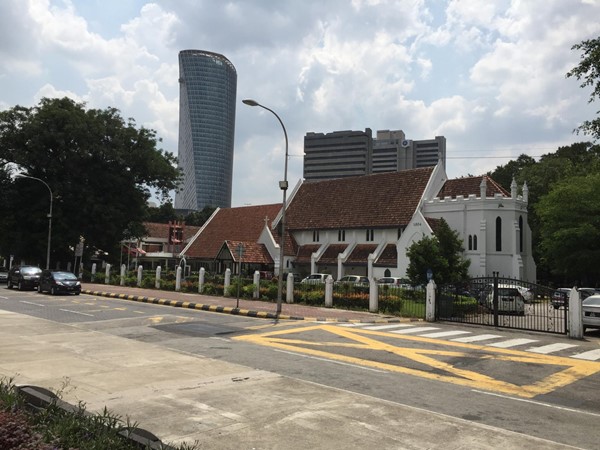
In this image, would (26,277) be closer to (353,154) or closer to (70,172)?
(70,172)

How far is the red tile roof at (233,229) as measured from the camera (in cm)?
5519

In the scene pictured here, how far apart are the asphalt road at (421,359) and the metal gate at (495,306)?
4.57 feet

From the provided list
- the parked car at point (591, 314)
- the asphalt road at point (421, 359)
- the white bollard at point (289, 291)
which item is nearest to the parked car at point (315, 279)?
the white bollard at point (289, 291)

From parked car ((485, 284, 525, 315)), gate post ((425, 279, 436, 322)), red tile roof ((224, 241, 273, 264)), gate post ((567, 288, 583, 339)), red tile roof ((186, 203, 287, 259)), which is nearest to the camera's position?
gate post ((567, 288, 583, 339))

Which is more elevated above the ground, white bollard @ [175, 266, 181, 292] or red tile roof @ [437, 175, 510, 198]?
red tile roof @ [437, 175, 510, 198]

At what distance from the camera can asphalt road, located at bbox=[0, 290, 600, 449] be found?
297 inches

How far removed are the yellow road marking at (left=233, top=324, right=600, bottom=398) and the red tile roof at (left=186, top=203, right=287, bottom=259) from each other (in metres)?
39.1

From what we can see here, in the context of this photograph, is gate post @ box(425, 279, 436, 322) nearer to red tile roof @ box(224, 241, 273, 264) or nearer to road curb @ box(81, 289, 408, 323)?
road curb @ box(81, 289, 408, 323)

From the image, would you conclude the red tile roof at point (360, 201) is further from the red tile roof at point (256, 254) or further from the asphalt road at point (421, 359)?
the asphalt road at point (421, 359)

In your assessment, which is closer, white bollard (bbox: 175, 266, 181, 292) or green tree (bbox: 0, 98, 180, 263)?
white bollard (bbox: 175, 266, 181, 292)

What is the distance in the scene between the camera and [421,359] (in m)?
11.6

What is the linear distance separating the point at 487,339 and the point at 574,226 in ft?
107

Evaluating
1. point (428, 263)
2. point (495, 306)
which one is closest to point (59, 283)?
point (428, 263)

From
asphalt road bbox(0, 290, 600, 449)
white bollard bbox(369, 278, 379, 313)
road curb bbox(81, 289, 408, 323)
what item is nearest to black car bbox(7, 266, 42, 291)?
road curb bbox(81, 289, 408, 323)
